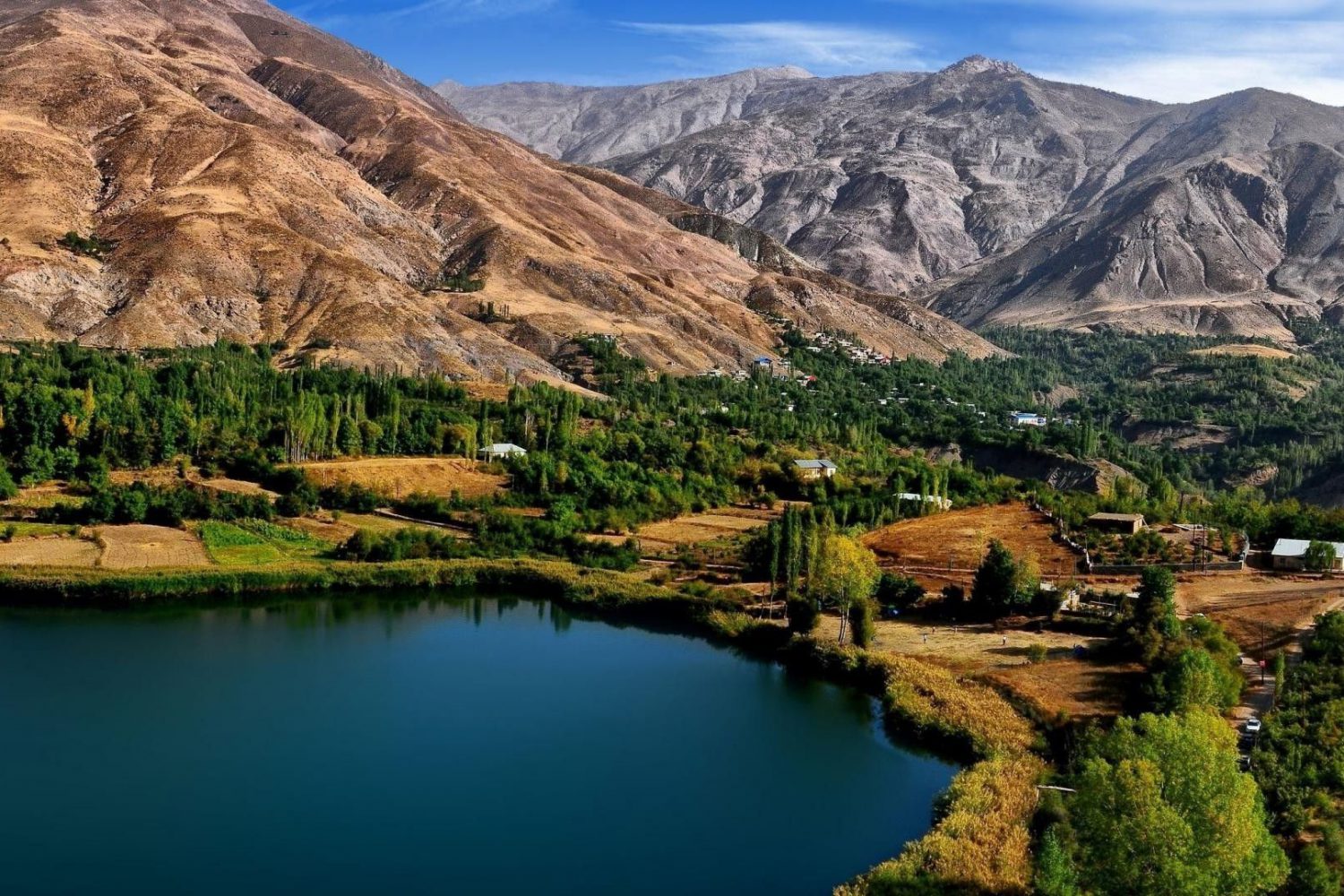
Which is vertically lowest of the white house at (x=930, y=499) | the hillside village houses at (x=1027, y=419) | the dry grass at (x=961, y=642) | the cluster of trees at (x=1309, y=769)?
the cluster of trees at (x=1309, y=769)

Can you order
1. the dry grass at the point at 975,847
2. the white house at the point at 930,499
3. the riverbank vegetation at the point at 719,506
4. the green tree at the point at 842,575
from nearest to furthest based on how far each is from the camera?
the dry grass at the point at 975,847
the riverbank vegetation at the point at 719,506
the green tree at the point at 842,575
the white house at the point at 930,499

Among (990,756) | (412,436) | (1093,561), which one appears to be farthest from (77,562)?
(1093,561)

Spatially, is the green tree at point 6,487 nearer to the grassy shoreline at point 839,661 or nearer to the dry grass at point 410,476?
the grassy shoreline at point 839,661

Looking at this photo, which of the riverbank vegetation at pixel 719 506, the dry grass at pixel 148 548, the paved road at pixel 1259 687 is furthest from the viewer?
the dry grass at pixel 148 548

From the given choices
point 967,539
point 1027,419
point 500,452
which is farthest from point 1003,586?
point 1027,419

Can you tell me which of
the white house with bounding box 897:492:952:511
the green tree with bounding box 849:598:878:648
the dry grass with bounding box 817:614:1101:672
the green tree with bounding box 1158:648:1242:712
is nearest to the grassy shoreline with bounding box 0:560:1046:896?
the green tree with bounding box 849:598:878:648

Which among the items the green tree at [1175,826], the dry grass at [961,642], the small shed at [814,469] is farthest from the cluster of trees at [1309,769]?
the small shed at [814,469]

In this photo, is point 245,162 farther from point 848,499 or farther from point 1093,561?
point 1093,561
